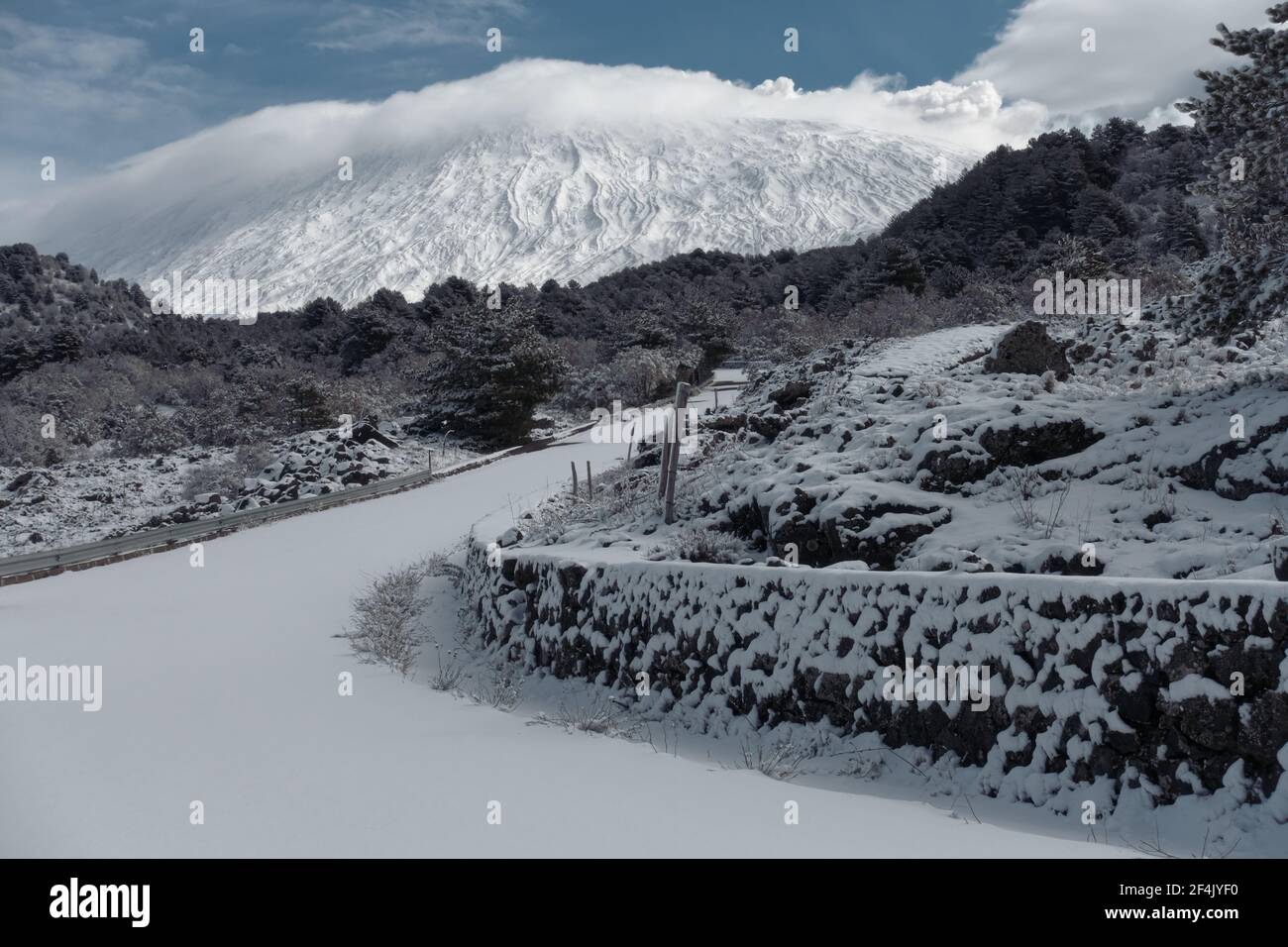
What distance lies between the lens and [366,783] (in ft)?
15.1

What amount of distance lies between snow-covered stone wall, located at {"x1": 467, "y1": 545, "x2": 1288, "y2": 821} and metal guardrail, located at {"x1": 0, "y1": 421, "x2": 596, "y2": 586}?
11.9 metres

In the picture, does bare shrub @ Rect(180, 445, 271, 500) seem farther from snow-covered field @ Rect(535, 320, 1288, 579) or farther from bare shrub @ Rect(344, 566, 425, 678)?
snow-covered field @ Rect(535, 320, 1288, 579)

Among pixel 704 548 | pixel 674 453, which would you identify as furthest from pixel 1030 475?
pixel 674 453

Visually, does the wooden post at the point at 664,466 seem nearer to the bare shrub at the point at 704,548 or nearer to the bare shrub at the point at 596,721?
the bare shrub at the point at 704,548

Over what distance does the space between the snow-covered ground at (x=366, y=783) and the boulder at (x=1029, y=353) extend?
9.45 meters

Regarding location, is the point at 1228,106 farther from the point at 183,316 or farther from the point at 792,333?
the point at 183,316

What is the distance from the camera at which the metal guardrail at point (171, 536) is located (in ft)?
Answer: 47.0

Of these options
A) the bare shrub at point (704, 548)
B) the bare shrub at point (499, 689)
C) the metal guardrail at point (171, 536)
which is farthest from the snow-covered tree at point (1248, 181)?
the metal guardrail at point (171, 536)

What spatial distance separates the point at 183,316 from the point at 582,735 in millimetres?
94005

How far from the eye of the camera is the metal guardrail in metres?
14.3
